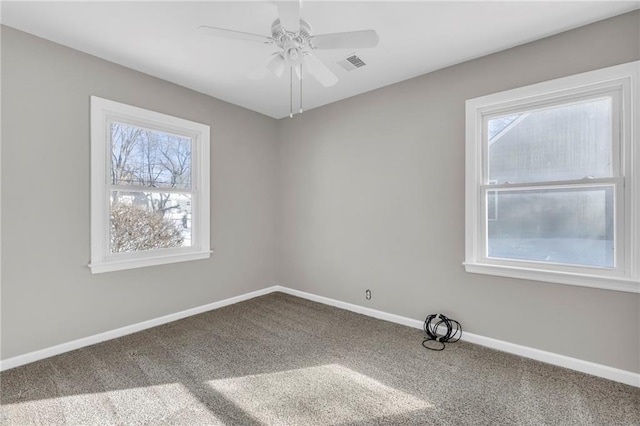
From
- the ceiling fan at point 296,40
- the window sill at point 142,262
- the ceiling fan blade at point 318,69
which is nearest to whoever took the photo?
the ceiling fan at point 296,40

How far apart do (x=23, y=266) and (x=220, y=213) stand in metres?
1.83

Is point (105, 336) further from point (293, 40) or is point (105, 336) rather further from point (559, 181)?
point (559, 181)

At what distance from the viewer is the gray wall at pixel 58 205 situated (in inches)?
89.7

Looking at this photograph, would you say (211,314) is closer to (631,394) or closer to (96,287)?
(96,287)

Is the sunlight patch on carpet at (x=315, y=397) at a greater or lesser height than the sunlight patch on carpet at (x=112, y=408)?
lesser

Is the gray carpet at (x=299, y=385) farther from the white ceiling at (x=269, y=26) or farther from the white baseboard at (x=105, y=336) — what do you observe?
the white ceiling at (x=269, y=26)

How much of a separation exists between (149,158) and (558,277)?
397 cm

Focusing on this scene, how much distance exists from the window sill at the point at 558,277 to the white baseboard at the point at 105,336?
2.92m

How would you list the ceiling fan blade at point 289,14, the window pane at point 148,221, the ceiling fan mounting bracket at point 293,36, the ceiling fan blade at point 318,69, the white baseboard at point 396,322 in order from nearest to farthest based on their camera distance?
1. the ceiling fan blade at point 289,14
2. the ceiling fan mounting bracket at point 293,36
3. the ceiling fan blade at point 318,69
4. the white baseboard at point 396,322
5. the window pane at point 148,221

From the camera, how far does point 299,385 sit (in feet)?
6.90

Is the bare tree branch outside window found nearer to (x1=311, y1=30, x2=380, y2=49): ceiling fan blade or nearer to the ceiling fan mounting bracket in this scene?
the ceiling fan mounting bracket

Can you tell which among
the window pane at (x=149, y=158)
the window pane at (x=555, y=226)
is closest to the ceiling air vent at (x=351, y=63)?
the window pane at (x=555, y=226)

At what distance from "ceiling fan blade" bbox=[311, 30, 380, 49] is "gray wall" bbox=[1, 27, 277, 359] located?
2136 millimetres

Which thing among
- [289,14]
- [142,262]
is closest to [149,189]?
[142,262]
